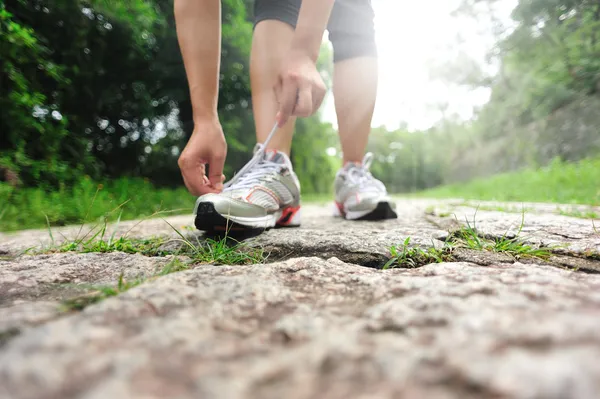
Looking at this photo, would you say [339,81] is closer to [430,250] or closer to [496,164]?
[430,250]

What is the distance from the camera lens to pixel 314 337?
1.14 ft

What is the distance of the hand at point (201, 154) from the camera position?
43.4 inches

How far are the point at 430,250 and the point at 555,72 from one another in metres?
5.59

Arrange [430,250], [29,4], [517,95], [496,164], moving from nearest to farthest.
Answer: [430,250]
[29,4]
[517,95]
[496,164]

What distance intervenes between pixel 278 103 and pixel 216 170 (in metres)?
0.35

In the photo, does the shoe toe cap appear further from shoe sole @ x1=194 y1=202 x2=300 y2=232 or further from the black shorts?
the black shorts

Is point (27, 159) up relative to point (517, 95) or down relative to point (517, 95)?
down

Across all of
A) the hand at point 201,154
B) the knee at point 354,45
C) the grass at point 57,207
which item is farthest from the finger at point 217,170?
the knee at point 354,45

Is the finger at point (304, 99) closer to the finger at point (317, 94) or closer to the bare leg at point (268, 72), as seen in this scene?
the finger at point (317, 94)

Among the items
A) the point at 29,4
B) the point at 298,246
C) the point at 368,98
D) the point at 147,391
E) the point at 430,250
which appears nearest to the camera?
the point at 147,391

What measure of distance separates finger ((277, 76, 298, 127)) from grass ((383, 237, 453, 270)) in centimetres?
56

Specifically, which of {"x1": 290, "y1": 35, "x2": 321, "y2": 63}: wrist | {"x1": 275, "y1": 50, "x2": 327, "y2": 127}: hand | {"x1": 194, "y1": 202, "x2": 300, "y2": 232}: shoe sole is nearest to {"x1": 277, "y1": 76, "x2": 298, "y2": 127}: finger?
{"x1": 275, "y1": 50, "x2": 327, "y2": 127}: hand

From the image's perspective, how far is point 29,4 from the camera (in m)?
3.44

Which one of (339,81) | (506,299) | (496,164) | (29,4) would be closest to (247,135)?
(29,4)
